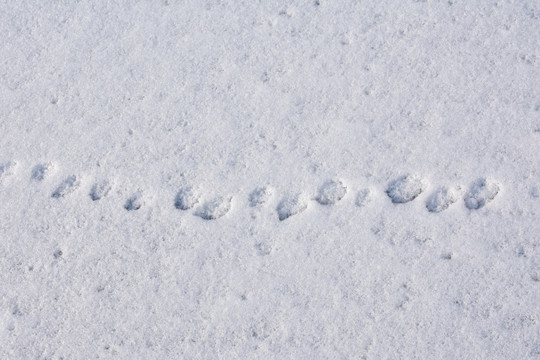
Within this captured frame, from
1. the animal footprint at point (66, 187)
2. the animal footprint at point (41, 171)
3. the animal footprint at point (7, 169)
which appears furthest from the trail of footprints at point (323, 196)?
the animal footprint at point (7, 169)

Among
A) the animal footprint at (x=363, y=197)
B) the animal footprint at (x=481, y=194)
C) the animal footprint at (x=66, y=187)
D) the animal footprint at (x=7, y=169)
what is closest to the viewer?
the animal footprint at (x=481, y=194)

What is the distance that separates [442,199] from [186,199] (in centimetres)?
201

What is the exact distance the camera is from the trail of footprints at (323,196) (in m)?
4.74

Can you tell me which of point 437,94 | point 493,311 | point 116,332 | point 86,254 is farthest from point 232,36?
point 493,311

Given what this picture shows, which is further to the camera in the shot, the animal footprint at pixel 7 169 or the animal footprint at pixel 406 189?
the animal footprint at pixel 7 169

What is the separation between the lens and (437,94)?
5230 mm

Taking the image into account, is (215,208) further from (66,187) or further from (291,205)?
(66,187)

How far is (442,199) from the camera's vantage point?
187 inches

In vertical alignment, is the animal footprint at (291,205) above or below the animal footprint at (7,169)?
below

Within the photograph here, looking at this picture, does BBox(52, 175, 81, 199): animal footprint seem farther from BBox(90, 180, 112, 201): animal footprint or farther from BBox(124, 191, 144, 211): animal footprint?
BBox(124, 191, 144, 211): animal footprint

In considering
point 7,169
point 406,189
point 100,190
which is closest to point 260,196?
point 406,189

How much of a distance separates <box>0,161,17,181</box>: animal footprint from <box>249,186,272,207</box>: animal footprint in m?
2.04

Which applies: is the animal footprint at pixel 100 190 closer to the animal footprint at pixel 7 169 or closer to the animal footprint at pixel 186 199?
the animal footprint at pixel 186 199

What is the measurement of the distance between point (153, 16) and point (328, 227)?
8.96ft
